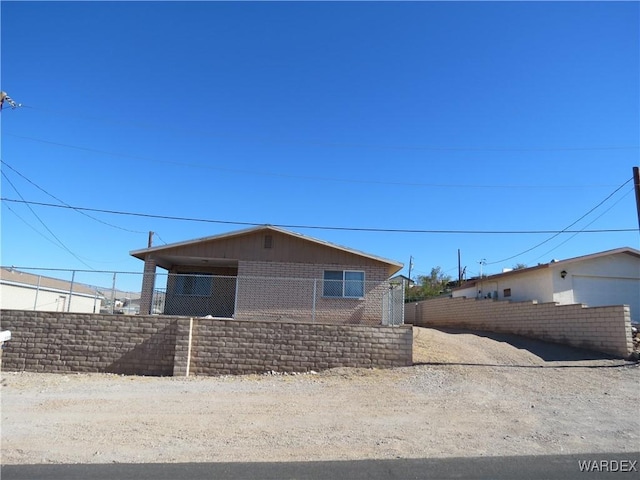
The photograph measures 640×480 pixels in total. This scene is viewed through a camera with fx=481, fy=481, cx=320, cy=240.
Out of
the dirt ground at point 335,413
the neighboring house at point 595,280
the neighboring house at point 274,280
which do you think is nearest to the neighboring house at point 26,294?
the neighboring house at point 274,280

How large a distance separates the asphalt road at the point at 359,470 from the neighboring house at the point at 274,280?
Answer: 427 inches

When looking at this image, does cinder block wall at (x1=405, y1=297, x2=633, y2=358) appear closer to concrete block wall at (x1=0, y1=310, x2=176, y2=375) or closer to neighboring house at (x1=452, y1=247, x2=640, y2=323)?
neighboring house at (x1=452, y1=247, x2=640, y2=323)

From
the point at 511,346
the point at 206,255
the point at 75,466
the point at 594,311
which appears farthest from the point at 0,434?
the point at 594,311

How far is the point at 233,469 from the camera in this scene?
5.57 m

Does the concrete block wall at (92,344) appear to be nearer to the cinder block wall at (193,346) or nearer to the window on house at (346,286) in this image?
the cinder block wall at (193,346)

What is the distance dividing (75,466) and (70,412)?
133 inches

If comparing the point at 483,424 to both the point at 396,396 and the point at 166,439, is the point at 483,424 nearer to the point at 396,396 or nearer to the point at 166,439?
the point at 396,396

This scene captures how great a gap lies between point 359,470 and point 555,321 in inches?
531

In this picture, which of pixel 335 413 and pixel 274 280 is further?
pixel 274 280

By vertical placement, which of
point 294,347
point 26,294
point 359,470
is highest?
point 26,294

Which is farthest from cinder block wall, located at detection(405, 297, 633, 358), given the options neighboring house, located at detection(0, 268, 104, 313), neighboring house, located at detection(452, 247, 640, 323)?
neighboring house, located at detection(0, 268, 104, 313)

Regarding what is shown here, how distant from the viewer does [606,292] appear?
1898 centimetres

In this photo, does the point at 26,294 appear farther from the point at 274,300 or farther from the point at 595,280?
the point at 595,280

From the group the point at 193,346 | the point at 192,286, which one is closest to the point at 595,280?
the point at 193,346
